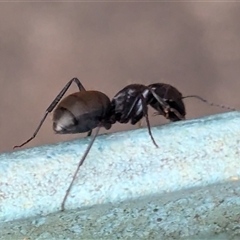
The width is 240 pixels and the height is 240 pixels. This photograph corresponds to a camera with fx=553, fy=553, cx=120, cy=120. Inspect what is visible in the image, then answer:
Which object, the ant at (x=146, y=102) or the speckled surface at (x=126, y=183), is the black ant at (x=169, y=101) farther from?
the speckled surface at (x=126, y=183)

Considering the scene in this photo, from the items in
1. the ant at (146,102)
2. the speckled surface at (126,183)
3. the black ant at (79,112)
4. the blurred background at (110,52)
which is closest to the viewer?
the speckled surface at (126,183)

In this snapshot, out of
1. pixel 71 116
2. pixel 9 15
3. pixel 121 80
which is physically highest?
pixel 9 15

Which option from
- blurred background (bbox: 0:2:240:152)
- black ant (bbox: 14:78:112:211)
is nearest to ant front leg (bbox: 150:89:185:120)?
black ant (bbox: 14:78:112:211)

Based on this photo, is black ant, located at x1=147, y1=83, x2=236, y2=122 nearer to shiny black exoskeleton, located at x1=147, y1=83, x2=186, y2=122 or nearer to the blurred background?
shiny black exoskeleton, located at x1=147, y1=83, x2=186, y2=122

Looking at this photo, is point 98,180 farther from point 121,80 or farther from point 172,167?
point 121,80

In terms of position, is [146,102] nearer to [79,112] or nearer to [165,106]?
[165,106]

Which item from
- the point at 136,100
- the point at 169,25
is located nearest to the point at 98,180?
the point at 136,100

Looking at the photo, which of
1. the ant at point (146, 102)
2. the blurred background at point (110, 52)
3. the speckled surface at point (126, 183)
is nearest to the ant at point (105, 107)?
the ant at point (146, 102)
